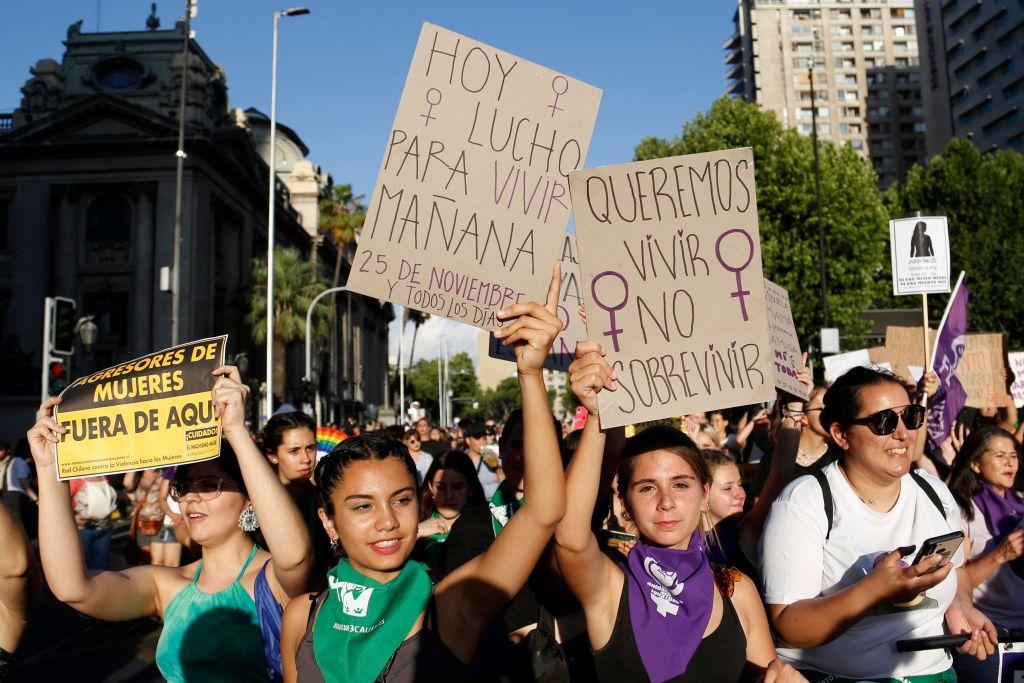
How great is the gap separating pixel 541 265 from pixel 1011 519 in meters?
2.90

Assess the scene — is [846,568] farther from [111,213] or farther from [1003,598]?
[111,213]

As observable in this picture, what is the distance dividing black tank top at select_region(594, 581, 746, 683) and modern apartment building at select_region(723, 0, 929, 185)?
104 meters

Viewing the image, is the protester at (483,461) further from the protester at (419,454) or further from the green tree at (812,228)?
the green tree at (812,228)

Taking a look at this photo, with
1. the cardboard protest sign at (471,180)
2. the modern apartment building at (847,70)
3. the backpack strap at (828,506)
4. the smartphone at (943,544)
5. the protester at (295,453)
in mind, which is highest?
the modern apartment building at (847,70)

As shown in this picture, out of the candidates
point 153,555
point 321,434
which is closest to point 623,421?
point 321,434

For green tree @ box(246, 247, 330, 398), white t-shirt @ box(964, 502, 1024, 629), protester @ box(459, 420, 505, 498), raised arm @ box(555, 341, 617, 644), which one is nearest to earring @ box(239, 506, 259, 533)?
raised arm @ box(555, 341, 617, 644)

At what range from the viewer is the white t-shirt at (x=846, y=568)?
9.66ft

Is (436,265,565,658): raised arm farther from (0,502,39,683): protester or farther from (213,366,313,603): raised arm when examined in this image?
(0,502,39,683): protester

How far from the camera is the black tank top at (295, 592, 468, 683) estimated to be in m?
2.41

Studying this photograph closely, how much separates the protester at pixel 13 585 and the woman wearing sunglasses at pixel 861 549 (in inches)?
91.2

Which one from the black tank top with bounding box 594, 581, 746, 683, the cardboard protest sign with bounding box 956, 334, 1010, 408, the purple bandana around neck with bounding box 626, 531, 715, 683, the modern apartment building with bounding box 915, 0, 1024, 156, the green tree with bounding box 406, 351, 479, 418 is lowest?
the black tank top with bounding box 594, 581, 746, 683

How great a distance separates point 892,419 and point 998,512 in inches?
74.3

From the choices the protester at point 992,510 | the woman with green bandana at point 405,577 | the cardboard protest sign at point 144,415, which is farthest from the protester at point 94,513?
the protester at point 992,510

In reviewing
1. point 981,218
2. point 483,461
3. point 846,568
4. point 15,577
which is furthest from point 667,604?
point 981,218
